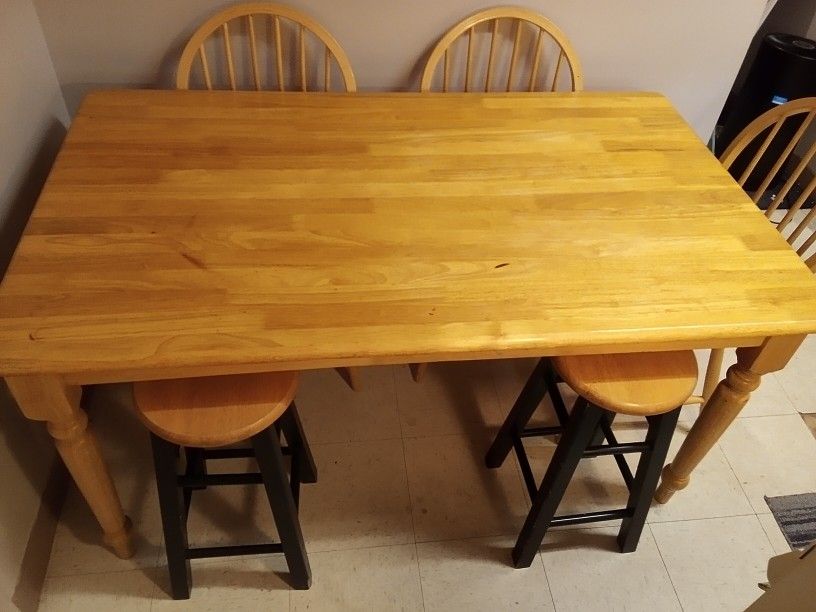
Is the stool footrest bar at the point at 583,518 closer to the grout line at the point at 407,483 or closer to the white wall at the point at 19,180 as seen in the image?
the grout line at the point at 407,483

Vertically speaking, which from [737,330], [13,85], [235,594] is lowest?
[235,594]

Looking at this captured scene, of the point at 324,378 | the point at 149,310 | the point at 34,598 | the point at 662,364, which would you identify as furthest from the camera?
the point at 324,378

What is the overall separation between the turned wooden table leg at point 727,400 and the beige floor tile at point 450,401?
509 mm

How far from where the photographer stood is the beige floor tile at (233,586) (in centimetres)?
149

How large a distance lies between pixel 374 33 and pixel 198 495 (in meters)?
1.35

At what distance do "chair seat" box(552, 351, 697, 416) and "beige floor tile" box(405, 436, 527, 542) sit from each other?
1.87ft

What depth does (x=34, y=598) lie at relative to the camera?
145 centimetres

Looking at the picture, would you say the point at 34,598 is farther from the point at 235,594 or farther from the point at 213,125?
the point at 213,125

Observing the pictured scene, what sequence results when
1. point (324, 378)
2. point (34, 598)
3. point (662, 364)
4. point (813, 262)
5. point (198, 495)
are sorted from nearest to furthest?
point (662, 364)
point (34, 598)
point (813, 262)
point (198, 495)
point (324, 378)

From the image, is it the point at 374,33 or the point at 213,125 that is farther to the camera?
the point at 374,33

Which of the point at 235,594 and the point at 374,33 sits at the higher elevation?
the point at 374,33

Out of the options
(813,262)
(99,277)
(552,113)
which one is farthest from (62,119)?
(813,262)

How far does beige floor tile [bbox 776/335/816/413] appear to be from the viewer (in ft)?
6.67

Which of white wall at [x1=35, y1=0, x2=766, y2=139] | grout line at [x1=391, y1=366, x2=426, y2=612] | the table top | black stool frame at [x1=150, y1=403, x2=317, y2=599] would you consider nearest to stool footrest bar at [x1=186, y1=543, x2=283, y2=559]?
black stool frame at [x1=150, y1=403, x2=317, y2=599]
